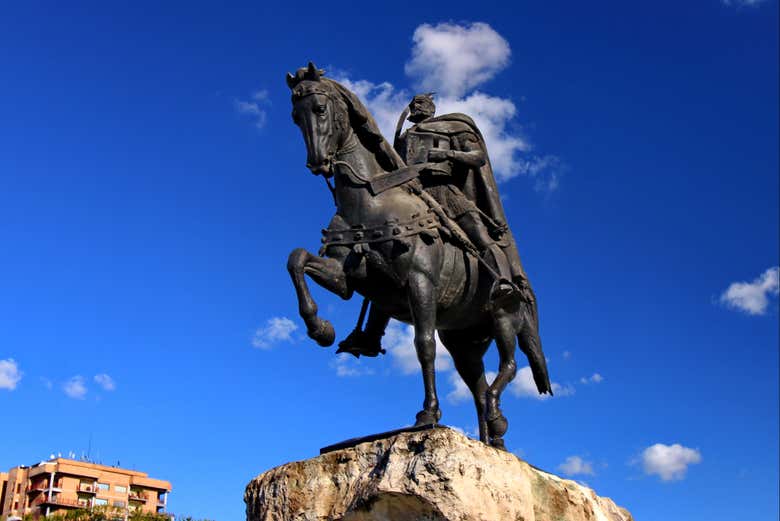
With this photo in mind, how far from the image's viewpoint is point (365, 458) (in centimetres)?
788

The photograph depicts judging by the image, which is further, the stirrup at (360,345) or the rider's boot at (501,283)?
the stirrup at (360,345)

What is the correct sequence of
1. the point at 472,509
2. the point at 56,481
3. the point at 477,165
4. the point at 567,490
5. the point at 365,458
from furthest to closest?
1. the point at 56,481
2. the point at 477,165
3. the point at 567,490
4. the point at 365,458
5. the point at 472,509

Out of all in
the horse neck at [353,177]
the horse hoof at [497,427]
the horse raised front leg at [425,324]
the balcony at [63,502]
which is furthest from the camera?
the balcony at [63,502]

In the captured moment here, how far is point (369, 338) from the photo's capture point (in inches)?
389

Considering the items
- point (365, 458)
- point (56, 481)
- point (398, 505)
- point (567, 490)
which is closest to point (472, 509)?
point (398, 505)

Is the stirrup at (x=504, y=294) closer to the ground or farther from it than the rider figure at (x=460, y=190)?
closer to the ground

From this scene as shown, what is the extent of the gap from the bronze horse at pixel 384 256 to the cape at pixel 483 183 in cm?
68

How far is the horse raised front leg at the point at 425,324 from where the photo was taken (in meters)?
8.77

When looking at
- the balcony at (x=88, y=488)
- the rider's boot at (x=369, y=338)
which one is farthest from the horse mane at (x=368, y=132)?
the balcony at (x=88, y=488)

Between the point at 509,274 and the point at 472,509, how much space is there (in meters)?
3.09

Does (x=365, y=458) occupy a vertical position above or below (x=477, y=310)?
below

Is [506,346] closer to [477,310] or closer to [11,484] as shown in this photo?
[477,310]

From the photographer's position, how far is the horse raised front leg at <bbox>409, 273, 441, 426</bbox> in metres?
8.77

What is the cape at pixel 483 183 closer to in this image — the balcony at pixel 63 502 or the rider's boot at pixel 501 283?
the rider's boot at pixel 501 283
